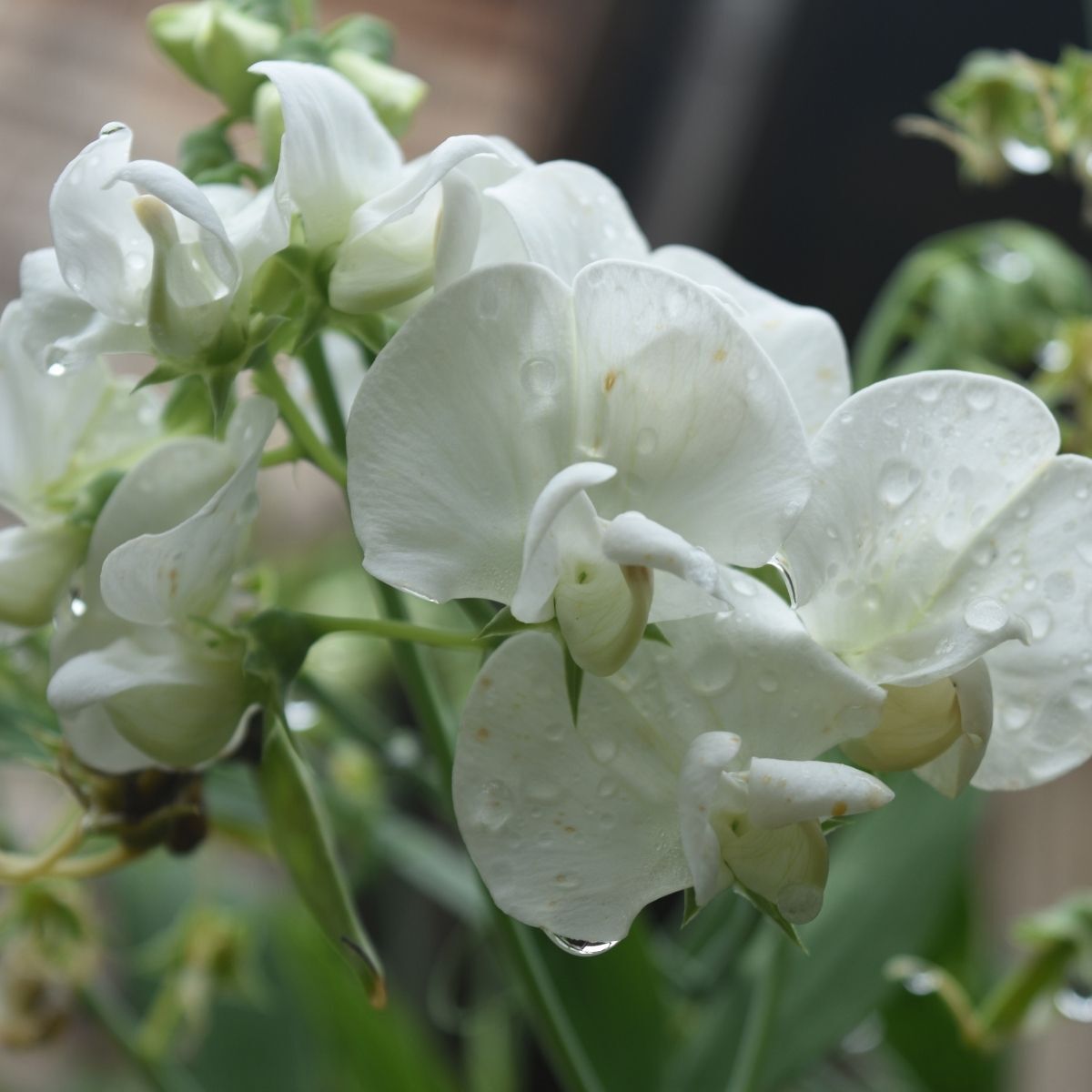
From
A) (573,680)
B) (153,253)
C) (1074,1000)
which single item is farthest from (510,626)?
(1074,1000)

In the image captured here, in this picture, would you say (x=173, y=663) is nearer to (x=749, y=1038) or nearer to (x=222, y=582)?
(x=222, y=582)

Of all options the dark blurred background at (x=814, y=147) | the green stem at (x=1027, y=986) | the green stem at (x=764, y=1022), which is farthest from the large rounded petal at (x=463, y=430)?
the dark blurred background at (x=814, y=147)

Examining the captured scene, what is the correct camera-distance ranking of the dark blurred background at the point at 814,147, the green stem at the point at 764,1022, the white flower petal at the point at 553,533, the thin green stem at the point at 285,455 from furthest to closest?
the dark blurred background at the point at 814,147 → the green stem at the point at 764,1022 → the thin green stem at the point at 285,455 → the white flower petal at the point at 553,533

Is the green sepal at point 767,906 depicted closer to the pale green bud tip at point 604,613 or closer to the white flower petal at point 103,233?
the pale green bud tip at point 604,613

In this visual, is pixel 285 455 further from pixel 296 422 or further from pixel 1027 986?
pixel 1027 986

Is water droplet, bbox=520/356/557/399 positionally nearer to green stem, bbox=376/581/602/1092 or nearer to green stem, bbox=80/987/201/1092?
green stem, bbox=376/581/602/1092

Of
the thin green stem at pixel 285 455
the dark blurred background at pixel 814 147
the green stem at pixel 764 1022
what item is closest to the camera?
the thin green stem at pixel 285 455
